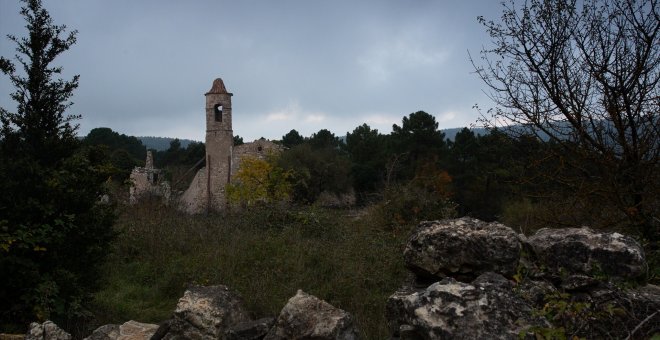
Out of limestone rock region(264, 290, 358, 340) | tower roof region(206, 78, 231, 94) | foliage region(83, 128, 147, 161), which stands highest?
foliage region(83, 128, 147, 161)

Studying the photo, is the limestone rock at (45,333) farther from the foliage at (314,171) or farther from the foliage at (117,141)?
the foliage at (117,141)

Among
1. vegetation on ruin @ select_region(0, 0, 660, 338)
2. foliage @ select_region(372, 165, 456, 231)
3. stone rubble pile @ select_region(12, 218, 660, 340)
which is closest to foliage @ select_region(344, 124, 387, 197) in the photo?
foliage @ select_region(372, 165, 456, 231)

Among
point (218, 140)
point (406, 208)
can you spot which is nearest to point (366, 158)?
point (218, 140)

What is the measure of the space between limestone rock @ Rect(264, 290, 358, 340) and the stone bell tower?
2977 cm

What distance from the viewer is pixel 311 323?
3.71m

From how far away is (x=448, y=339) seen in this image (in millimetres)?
2930

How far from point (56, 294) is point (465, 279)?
4.62 m

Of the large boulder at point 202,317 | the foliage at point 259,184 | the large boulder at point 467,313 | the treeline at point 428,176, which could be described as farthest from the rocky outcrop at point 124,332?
the foliage at point 259,184

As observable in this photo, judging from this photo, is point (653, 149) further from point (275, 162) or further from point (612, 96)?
point (275, 162)

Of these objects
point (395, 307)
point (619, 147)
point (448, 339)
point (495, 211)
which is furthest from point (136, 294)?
point (495, 211)

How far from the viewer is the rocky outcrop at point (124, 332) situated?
455 centimetres

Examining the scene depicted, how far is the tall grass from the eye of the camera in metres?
6.97

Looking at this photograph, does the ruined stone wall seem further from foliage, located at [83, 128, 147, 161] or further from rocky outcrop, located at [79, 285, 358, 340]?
foliage, located at [83, 128, 147, 161]

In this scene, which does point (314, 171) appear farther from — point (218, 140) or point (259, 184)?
point (218, 140)
